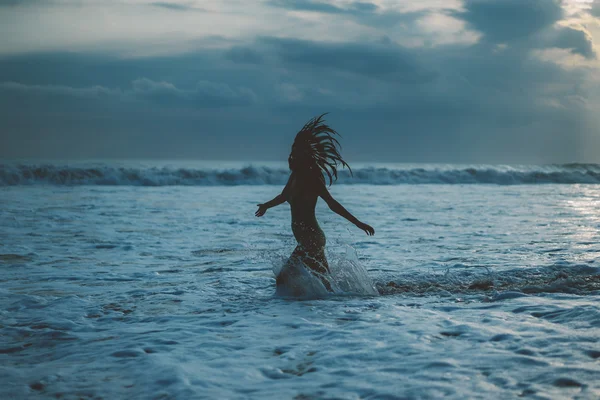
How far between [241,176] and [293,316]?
108ft

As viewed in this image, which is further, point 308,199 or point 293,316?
point 308,199

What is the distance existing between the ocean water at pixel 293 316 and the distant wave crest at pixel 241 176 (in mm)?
19667

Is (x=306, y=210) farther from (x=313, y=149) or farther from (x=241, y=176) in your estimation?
(x=241, y=176)

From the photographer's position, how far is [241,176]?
38.3 meters

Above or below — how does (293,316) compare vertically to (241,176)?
below

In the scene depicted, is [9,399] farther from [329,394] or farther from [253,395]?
[329,394]

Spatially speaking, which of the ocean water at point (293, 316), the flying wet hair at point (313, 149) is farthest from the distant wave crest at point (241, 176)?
the flying wet hair at point (313, 149)

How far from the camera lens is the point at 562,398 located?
3479mm

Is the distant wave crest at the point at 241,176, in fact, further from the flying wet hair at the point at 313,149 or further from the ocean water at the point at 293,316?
the flying wet hair at the point at 313,149

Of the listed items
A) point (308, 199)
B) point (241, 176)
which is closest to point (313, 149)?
point (308, 199)

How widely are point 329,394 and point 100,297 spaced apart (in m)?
3.98

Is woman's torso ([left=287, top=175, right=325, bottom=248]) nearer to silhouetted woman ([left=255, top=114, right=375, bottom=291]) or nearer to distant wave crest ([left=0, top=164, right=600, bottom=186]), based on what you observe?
silhouetted woman ([left=255, top=114, right=375, bottom=291])

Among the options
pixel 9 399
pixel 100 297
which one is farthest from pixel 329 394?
pixel 100 297

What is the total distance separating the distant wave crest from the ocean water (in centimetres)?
1967
